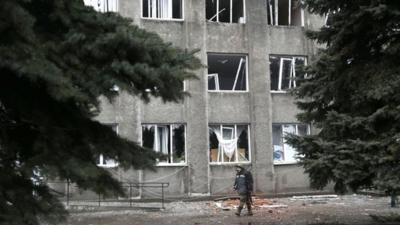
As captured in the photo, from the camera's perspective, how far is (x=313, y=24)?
2656 cm

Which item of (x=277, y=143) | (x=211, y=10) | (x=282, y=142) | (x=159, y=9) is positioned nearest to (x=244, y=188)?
(x=282, y=142)

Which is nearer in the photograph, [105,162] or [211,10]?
[105,162]

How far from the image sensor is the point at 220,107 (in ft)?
80.8

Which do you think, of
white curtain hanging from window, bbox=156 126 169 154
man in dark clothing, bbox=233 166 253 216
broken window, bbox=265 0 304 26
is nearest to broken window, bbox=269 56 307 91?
broken window, bbox=265 0 304 26

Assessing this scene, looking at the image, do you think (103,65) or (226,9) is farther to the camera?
(226,9)

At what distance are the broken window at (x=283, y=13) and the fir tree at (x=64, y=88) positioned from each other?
2079cm

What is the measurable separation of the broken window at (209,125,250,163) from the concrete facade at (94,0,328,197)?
1.04ft

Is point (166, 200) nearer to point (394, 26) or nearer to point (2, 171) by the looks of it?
point (394, 26)

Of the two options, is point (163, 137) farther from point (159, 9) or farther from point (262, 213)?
point (262, 213)

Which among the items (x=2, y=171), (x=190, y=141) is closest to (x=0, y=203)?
(x=2, y=171)

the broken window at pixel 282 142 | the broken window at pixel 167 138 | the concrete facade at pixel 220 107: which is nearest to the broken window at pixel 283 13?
the concrete facade at pixel 220 107

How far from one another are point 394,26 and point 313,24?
15902 millimetres

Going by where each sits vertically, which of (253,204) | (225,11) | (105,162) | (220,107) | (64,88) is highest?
(225,11)

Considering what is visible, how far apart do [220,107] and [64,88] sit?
19455mm
